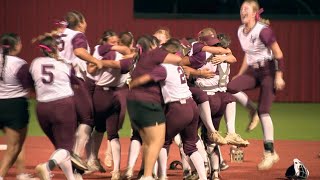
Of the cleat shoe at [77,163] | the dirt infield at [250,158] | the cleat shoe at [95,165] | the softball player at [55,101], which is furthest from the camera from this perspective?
the cleat shoe at [95,165]

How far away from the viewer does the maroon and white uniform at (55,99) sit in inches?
476

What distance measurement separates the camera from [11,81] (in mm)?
12680

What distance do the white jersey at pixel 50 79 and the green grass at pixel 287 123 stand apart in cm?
815

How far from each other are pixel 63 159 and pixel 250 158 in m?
5.31

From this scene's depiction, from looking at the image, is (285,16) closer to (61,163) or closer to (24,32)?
(24,32)

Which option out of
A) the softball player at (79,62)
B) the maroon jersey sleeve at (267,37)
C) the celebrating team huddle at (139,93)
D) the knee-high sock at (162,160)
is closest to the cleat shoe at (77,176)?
the celebrating team huddle at (139,93)

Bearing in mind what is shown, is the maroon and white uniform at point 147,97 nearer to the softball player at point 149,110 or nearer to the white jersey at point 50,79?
the softball player at point 149,110

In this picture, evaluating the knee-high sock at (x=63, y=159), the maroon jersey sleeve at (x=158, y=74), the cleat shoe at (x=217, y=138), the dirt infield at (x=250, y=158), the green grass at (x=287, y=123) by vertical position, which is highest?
the maroon jersey sleeve at (x=158, y=74)

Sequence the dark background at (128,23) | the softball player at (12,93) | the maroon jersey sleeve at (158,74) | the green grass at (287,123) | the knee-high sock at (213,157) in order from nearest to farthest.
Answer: the maroon jersey sleeve at (158,74) → the softball player at (12,93) → the knee-high sock at (213,157) → the green grass at (287,123) → the dark background at (128,23)

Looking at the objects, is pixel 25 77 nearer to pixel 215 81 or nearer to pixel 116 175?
pixel 116 175

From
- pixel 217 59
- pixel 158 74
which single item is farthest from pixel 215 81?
pixel 158 74

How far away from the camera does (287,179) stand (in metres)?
14.1

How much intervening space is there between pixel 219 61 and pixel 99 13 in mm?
15177

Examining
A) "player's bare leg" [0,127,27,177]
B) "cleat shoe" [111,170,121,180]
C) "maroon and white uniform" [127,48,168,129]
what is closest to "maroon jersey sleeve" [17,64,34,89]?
"player's bare leg" [0,127,27,177]
